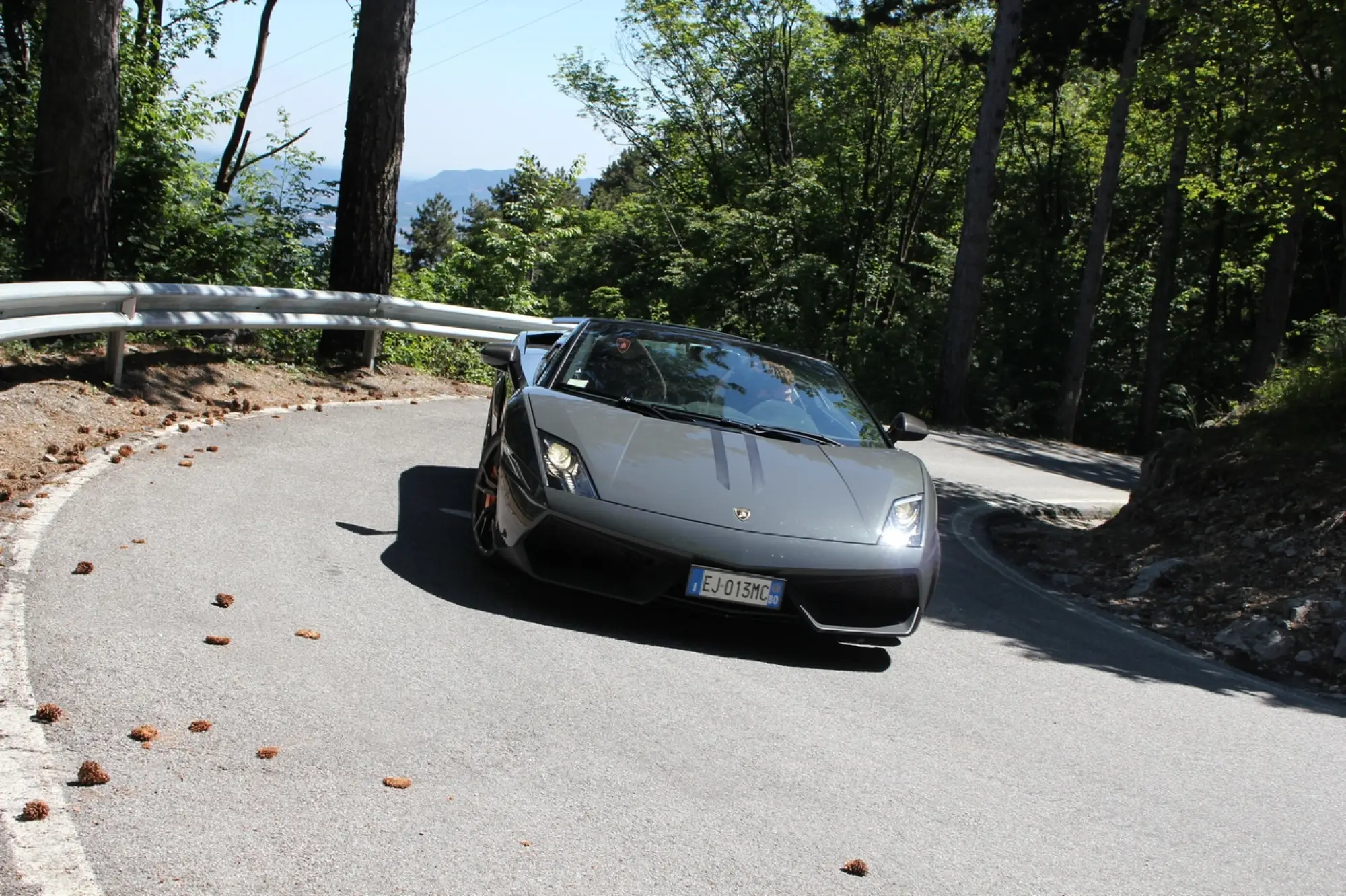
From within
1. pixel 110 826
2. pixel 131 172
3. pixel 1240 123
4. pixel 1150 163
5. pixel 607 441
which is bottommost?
pixel 110 826

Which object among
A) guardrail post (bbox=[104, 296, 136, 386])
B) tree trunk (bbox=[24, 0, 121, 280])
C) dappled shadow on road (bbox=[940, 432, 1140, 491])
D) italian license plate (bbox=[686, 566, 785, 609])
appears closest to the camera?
italian license plate (bbox=[686, 566, 785, 609])

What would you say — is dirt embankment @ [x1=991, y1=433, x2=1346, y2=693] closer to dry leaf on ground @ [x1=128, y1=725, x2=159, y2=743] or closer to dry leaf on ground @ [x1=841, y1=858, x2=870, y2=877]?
dry leaf on ground @ [x1=841, y1=858, x2=870, y2=877]

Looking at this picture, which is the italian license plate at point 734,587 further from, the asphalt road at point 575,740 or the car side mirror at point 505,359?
the car side mirror at point 505,359

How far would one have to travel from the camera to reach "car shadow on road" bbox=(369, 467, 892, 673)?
19.0 feet

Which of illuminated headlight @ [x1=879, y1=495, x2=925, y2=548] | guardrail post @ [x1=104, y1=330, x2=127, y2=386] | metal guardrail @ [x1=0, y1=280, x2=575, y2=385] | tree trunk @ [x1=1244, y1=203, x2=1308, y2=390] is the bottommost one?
guardrail post @ [x1=104, y1=330, x2=127, y2=386]

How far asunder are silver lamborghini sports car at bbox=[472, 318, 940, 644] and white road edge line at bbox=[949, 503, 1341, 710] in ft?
6.93

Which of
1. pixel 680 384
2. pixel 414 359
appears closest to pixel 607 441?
pixel 680 384

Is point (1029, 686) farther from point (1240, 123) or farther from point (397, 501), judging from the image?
point (1240, 123)

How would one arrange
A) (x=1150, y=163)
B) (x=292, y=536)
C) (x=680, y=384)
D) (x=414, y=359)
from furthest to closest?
(x=1150, y=163), (x=414, y=359), (x=680, y=384), (x=292, y=536)

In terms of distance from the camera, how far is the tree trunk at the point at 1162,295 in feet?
100

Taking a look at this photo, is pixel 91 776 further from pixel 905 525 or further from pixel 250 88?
pixel 250 88

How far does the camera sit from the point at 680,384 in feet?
23.3

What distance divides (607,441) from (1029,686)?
2282 millimetres

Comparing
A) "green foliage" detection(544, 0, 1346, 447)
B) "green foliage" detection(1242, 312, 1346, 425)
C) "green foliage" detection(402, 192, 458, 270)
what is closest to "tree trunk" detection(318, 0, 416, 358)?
"green foliage" detection(1242, 312, 1346, 425)
